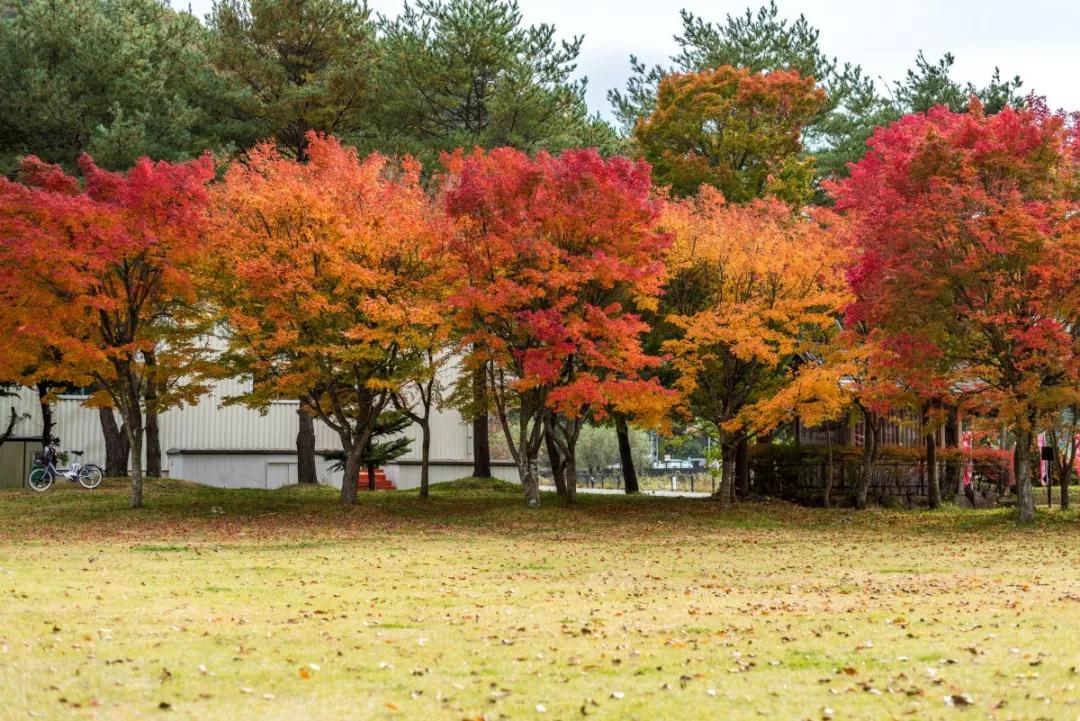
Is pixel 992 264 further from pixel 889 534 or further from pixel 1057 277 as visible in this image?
pixel 889 534

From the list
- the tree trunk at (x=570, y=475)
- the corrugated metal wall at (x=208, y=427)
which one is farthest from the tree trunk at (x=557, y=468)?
the corrugated metal wall at (x=208, y=427)

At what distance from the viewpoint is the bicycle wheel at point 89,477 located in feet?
88.4

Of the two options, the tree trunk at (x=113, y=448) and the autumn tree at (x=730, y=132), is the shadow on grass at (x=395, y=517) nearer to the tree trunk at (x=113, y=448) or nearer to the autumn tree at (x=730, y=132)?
the tree trunk at (x=113, y=448)

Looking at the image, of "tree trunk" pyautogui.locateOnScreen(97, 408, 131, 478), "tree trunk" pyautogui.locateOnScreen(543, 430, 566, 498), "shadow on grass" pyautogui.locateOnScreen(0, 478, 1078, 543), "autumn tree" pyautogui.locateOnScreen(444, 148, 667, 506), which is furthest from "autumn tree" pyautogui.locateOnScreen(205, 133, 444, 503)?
"tree trunk" pyautogui.locateOnScreen(97, 408, 131, 478)

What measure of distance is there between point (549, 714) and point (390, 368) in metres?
16.5

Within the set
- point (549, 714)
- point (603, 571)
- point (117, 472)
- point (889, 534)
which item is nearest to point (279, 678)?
point (549, 714)

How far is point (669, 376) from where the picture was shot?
26.6m

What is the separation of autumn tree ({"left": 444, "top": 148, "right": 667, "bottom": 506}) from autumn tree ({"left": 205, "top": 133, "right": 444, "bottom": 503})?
103 cm

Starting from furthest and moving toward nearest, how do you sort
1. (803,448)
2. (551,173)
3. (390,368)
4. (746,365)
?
(803,448) < (746,365) < (390,368) < (551,173)

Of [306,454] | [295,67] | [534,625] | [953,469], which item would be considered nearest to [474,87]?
[295,67]

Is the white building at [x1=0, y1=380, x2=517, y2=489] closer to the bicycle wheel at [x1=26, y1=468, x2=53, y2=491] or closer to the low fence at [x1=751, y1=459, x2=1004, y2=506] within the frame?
the bicycle wheel at [x1=26, y1=468, x2=53, y2=491]

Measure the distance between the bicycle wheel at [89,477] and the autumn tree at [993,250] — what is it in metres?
18.0

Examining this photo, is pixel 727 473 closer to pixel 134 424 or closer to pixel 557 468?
pixel 557 468

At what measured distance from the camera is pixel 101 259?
19625 mm
